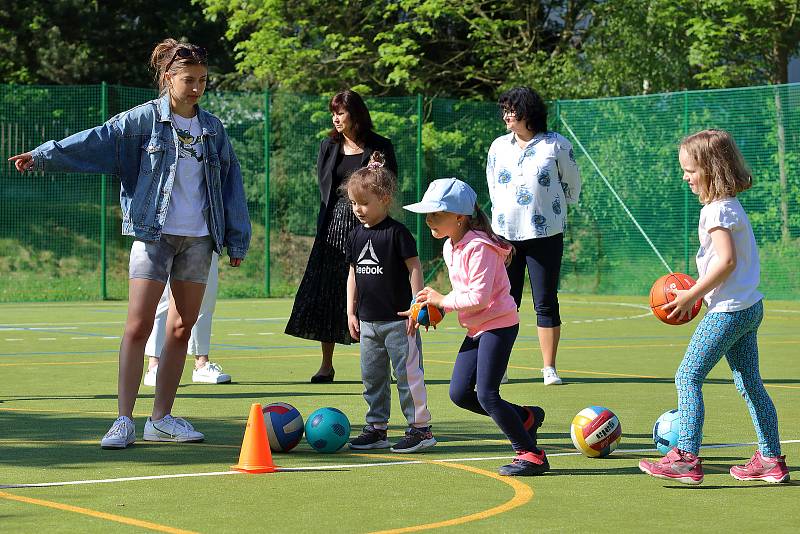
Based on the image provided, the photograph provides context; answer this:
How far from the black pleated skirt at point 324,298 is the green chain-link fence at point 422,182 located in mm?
11846

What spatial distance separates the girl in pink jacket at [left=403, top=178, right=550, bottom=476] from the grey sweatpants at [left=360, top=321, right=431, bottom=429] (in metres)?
0.56

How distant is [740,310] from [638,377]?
499cm

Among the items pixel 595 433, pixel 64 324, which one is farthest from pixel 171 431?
pixel 64 324

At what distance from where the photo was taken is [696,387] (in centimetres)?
683

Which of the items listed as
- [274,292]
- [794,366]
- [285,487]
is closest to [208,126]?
[285,487]

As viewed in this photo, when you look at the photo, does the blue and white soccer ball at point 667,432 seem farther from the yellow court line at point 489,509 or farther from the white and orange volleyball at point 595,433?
the yellow court line at point 489,509

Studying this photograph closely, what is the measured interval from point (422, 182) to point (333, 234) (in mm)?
13433

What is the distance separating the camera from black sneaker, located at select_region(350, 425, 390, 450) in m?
7.85

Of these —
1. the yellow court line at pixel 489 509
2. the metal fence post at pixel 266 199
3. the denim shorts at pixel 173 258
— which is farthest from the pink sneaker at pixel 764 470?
the metal fence post at pixel 266 199

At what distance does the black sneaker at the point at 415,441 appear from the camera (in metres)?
7.73

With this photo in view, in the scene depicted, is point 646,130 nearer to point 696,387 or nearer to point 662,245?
point 662,245

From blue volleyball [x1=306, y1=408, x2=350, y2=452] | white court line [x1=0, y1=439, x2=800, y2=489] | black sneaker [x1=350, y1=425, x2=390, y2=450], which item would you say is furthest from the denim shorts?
white court line [x1=0, y1=439, x2=800, y2=489]

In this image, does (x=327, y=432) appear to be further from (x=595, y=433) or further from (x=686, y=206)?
(x=686, y=206)

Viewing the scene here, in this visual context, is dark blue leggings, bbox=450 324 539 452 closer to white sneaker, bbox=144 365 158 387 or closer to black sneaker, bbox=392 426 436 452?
black sneaker, bbox=392 426 436 452
